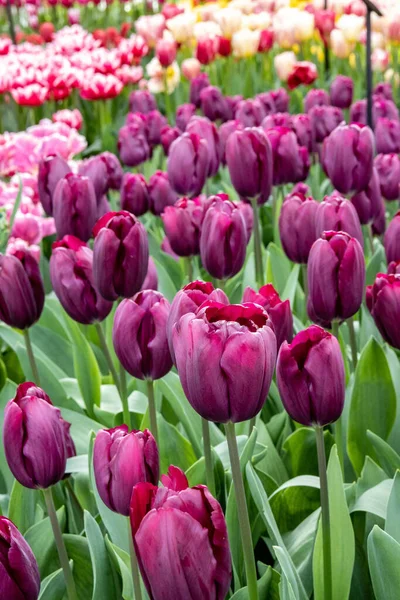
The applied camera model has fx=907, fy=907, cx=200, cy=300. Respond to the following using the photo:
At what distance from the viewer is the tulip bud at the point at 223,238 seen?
122 centimetres

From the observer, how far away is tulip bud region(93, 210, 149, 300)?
109 cm

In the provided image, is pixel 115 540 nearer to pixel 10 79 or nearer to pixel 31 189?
pixel 31 189

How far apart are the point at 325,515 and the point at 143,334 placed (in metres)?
0.26

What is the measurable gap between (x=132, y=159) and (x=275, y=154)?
661 mm

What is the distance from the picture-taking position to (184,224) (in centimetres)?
147

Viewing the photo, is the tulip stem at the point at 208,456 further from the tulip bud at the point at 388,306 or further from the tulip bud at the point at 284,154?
the tulip bud at the point at 284,154

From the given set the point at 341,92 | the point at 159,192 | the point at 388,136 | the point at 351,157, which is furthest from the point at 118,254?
the point at 341,92

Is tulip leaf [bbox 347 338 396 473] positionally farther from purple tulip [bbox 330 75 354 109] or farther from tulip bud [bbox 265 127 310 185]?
purple tulip [bbox 330 75 354 109]

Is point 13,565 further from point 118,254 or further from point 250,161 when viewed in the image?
point 250,161

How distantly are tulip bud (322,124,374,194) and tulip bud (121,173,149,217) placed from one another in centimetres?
40

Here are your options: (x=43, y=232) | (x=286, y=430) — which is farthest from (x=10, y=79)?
(x=286, y=430)

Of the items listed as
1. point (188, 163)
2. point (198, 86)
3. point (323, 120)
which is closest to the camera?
point (188, 163)

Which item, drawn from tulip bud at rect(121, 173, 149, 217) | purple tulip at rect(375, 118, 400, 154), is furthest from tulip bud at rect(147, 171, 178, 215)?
purple tulip at rect(375, 118, 400, 154)

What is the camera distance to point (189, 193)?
1.75m
